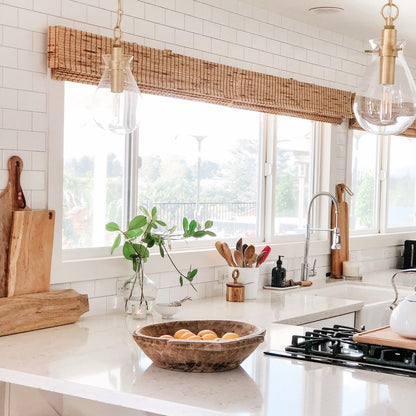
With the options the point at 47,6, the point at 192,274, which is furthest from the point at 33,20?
the point at 192,274

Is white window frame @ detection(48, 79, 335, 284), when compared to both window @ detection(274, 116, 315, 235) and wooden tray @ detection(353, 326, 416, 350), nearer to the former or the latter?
window @ detection(274, 116, 315, 235)

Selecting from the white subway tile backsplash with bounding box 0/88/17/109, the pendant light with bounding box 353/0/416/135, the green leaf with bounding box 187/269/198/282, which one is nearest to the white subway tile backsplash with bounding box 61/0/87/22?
the white subway tile backsplash with bounding box 0/88/17/109

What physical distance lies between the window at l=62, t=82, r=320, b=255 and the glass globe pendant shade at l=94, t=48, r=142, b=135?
1.21 m

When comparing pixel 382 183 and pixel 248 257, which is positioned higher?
pixel 382 183

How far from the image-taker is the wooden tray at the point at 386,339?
8.87 ft

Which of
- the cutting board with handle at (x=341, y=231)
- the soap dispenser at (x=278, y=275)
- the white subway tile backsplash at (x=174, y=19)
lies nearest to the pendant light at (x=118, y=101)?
the white subway tile backsplash at (x=174, y=19)

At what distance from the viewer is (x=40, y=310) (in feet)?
10.8

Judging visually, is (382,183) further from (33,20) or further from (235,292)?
(33,20)

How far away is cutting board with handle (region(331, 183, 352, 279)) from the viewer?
213 inches

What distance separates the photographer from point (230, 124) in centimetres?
471

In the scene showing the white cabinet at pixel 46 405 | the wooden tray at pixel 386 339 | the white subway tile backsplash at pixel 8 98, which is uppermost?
the white subway tile backsplash at pixel 8 98

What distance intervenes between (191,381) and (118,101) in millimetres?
940

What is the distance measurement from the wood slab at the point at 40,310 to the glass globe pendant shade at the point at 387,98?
1803 mm

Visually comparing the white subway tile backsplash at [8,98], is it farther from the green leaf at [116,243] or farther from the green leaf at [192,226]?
the green leaf at [192,226]
